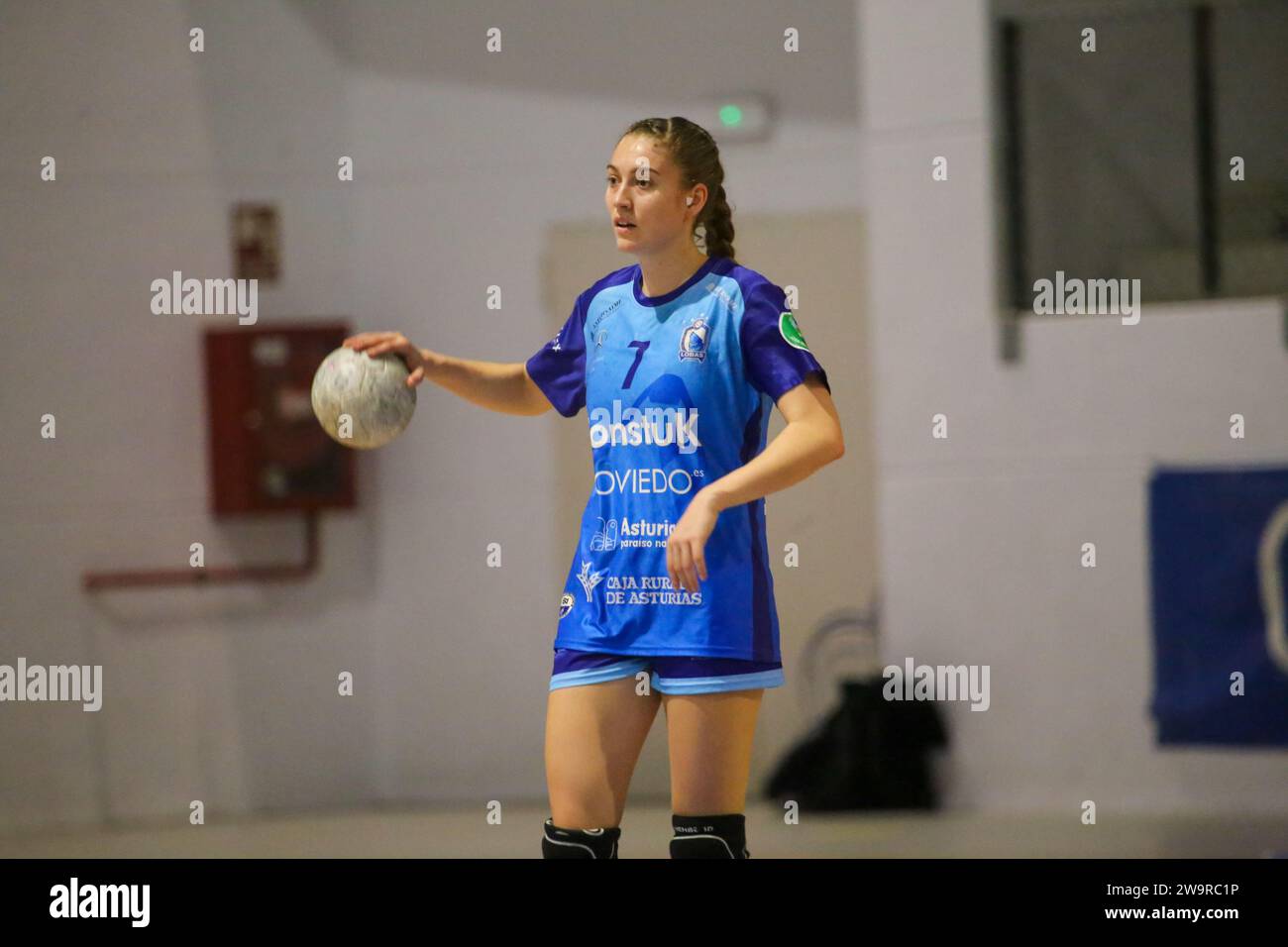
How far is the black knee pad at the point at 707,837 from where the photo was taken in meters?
2.78

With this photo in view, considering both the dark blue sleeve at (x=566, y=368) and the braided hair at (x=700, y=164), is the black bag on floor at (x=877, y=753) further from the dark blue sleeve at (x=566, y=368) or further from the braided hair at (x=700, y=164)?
the braided hair at (x=700, y=164)

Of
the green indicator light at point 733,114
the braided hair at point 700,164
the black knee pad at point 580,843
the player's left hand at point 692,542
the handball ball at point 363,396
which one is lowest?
the black knee pad at point 580,843

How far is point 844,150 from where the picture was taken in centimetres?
661

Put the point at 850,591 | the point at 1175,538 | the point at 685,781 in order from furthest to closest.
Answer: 1. the point at 850,591
2. the point at 1175,538
3. the point at 685,781

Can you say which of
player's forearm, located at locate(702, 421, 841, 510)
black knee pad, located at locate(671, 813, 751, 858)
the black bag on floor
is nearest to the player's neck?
player's forearm, located at locate(702, 421, 841, 510)

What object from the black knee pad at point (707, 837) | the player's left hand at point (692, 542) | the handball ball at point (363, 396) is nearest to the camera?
the player's left hand at point (692, 542)

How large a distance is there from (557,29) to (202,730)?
11.3 feet

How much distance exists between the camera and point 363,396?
3025mm

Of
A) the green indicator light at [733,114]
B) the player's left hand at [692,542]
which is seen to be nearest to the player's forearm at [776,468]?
the player's left hand at [692,542]

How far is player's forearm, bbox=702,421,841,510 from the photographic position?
8.80 feet

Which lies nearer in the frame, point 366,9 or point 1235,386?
point 1235,386

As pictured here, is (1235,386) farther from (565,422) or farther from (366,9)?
(366,9)
